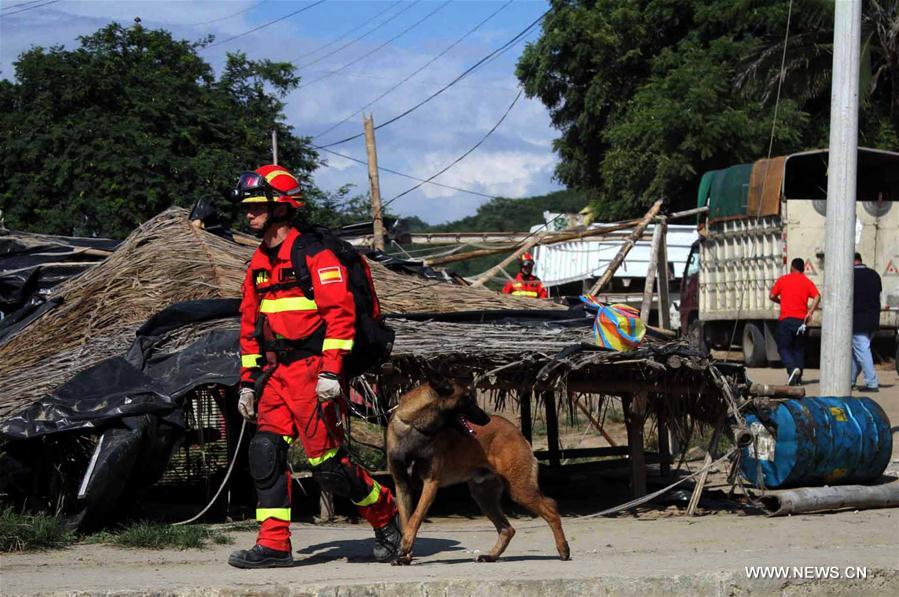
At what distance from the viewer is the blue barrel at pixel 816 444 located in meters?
9.14

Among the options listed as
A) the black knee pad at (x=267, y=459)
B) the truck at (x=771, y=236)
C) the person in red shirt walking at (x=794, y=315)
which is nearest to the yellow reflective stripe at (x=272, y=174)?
the black knee pad at (x=267, y=459)

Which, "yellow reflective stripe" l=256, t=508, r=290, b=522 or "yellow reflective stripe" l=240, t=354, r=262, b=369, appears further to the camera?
"yellow reflective stripe" l=240, t=354, r=262, b=369

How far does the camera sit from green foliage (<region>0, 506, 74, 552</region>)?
6863mm

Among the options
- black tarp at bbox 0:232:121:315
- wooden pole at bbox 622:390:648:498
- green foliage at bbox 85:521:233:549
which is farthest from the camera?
black tarp at bbox 0:232:121:315

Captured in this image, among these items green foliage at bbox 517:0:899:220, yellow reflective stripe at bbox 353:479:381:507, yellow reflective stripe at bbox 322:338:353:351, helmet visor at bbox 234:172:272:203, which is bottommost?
yellow reflective stripe at bbox 353:479:381:507

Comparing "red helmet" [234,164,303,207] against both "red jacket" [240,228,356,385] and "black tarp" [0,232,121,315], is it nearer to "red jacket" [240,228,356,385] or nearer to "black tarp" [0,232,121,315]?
"red jacket" [240,228,356,385]

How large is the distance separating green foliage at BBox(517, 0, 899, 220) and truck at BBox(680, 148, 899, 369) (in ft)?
21.7

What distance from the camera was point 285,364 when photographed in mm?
6113

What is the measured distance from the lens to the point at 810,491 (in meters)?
8.97

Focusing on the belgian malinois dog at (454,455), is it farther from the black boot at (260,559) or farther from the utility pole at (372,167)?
the utility pole at (372,167)

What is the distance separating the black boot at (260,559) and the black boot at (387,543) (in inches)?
23.9

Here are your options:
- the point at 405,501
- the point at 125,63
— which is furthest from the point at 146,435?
the point at 125,63

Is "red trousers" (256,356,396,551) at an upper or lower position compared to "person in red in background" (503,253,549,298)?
lower

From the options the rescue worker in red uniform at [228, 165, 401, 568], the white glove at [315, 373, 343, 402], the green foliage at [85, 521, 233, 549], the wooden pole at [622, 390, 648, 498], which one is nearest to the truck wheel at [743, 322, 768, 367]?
the wooden pole at [622, 390, 648, 498]
